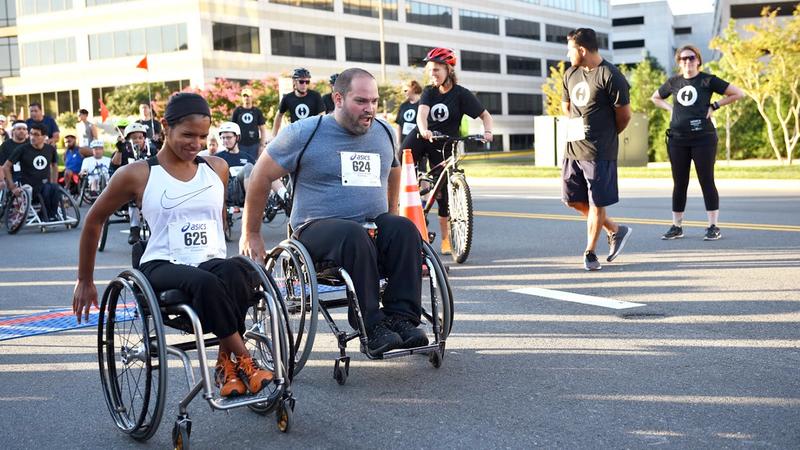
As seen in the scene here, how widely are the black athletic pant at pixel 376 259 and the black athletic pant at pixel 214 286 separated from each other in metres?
0.71

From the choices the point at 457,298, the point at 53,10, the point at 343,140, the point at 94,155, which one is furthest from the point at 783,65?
the point at 53,10

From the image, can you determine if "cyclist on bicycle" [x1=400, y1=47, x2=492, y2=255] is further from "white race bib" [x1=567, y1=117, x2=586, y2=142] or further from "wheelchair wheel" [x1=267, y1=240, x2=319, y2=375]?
"wheelchair wheel" [x1=267, y1=240, x2=319, y2=375]

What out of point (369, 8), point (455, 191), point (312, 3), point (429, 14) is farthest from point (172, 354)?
point (429, 14)

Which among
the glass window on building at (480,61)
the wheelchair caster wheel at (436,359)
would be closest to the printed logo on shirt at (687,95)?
the wheelchair caster wheel at (436,359)

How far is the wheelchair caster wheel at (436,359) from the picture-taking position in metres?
5.33

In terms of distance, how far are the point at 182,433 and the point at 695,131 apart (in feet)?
26.3

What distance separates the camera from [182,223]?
15.0 ft

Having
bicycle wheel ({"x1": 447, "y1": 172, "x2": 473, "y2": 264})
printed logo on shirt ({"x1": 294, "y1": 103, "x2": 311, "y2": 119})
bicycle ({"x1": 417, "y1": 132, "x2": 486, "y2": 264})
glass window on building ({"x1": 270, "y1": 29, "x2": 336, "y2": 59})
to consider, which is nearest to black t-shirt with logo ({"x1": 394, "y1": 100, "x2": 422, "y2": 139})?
printed logo on shirt ({"x1": 294, "y1": 103, "x2": 311, "y2": 119})

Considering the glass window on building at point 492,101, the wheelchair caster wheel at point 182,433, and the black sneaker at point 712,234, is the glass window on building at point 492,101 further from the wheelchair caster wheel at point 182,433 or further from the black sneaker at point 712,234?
the wheelchair caster wheel at point 182,433

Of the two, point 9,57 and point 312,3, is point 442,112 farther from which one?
point 9,57

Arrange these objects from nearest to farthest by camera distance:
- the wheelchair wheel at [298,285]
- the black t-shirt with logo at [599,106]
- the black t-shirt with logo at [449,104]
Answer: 1. the wheelchair wheel at [298,285]
2. the black t-shirt with logo at [599,106]
3. the black t-shirt with logo at [449,104]

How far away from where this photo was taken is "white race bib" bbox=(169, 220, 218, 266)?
14.9 ft

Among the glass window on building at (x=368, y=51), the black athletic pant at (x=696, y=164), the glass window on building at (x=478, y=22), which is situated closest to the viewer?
the black athletic pant at (x=696, y=164)

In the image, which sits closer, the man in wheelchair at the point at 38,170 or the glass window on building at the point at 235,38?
the man in wheelchair at the point at 38,170
